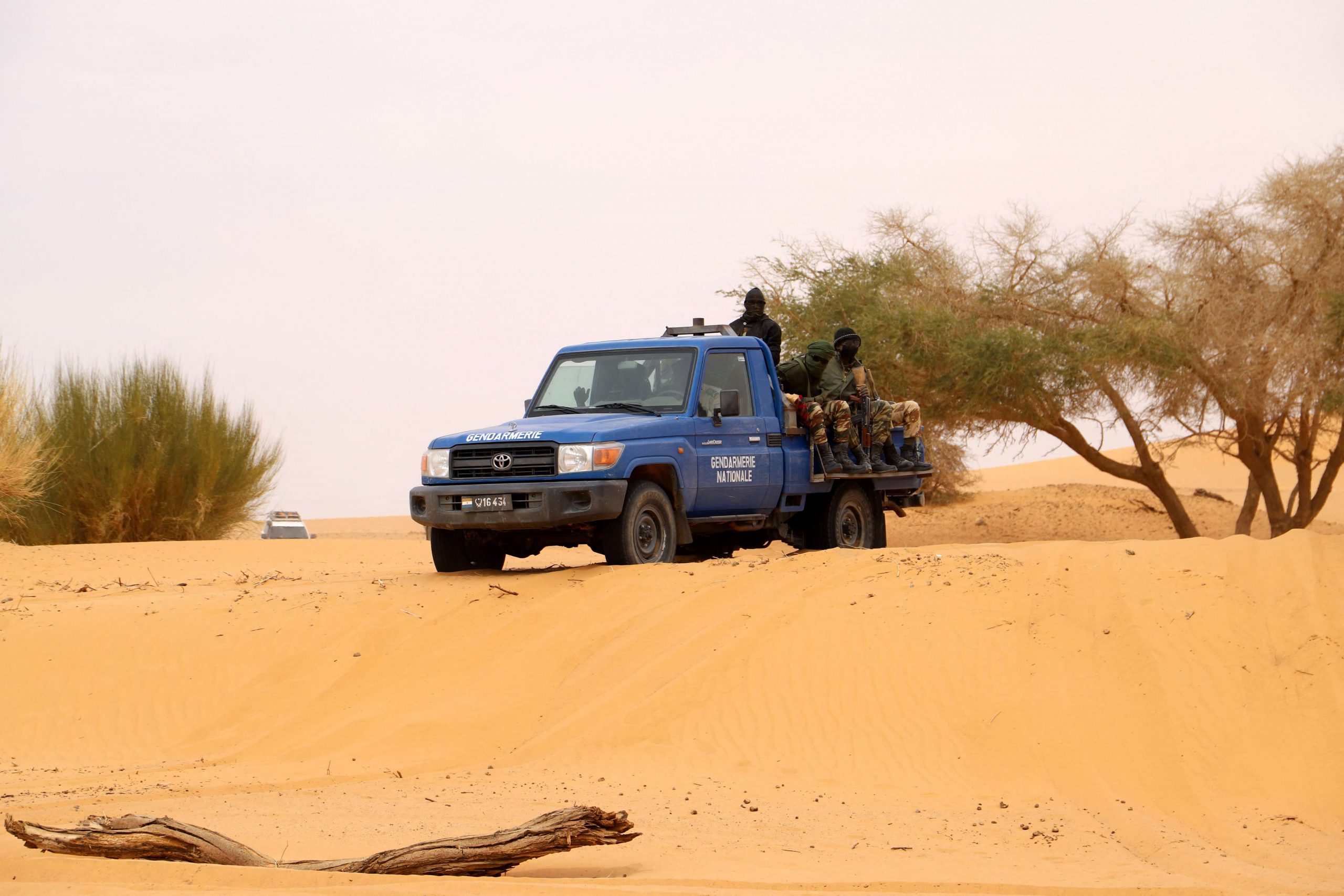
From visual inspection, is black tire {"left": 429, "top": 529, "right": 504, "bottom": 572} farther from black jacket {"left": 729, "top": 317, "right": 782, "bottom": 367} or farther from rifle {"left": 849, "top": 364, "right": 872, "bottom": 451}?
rifle {"left": 849, "top": 364, "right": 872, "bottom": 451}

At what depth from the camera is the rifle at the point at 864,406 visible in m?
13.5

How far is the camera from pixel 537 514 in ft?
36.0

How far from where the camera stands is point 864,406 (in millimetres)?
13688

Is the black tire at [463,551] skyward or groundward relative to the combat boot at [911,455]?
groundward

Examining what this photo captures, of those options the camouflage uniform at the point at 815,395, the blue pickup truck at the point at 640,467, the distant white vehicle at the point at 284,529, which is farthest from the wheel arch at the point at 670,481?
the distant white vehicle at the point at 284,529

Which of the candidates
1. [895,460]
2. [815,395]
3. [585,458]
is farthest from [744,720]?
[895,460]

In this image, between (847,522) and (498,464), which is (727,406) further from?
(847,522)

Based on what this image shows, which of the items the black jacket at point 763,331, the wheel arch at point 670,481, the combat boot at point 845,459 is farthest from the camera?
the black jacket at point 763,331

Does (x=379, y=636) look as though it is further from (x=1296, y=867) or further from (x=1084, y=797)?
(x=1296, y=867)

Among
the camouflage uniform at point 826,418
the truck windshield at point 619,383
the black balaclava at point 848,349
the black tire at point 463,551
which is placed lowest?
the black tire at point 463,551

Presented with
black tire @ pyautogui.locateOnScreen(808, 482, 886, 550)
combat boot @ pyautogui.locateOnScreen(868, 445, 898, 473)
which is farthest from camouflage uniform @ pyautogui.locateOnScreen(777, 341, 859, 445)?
black tire @ pyautogui.locateOnScreen(808, 482, 886, 550)

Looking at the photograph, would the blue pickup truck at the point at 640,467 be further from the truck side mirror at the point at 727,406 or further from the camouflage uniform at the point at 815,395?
the camouflage uniform at the point at 815,395

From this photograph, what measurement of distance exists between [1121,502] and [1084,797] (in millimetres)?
24088

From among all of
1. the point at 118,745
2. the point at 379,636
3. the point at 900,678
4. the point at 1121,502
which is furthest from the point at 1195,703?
the point at 1121,502
